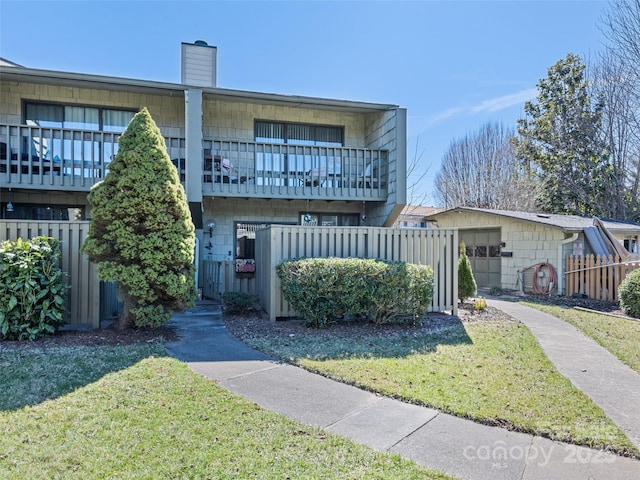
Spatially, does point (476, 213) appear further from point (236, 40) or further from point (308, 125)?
point (236, 40)

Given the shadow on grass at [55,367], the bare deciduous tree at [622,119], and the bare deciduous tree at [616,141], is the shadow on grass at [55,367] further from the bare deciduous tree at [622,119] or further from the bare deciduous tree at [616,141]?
the bare deciduous tree at [616,141]

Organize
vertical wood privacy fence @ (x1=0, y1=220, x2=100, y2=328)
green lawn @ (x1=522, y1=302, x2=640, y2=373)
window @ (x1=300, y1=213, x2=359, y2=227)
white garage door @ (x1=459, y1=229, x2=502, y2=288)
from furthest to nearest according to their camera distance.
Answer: white garage door @ (x1=459, y1=229, x2=502, y2=288) → window @ (x1=300, y1=213, x2=359, y2=227) → vertical wood privacy fence @ (x1=0, y1=220, x2=100, y2=328) → green lawn @ (x1=522, y1=302, x2=640, y2=373)

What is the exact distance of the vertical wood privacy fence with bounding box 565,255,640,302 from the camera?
35.8ft

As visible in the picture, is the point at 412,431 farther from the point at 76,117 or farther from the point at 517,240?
the point at 517,240

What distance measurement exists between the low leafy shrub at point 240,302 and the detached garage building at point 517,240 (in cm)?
895

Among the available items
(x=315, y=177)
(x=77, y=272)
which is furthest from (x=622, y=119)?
(x=77, y=272)

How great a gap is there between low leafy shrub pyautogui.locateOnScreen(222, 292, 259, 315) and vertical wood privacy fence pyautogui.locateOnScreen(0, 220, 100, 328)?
2502 mm

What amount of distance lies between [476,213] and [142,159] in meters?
12.4

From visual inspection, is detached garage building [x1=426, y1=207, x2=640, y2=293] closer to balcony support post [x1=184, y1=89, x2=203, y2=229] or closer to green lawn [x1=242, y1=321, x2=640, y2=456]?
green lawn [x1=242, y1=321, x2=640, y2=456]

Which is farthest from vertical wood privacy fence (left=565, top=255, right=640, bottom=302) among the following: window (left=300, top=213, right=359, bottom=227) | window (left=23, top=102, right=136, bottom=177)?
window (left=23, top=102, right=136, bottom=177)

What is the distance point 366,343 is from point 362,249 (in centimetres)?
252

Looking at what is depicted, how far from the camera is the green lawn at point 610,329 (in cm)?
585

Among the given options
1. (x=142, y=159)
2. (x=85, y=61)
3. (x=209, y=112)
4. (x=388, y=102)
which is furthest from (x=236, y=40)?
(x=142, y=159)

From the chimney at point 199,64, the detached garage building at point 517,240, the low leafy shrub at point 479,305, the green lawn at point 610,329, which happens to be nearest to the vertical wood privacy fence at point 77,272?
the chimney at point 199,64
